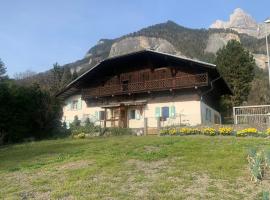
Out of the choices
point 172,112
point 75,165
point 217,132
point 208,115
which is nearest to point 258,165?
point 75,165

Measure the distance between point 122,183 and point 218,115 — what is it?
112ft

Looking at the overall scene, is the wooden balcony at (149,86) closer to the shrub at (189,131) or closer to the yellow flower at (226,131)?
the shrub at (189,131)

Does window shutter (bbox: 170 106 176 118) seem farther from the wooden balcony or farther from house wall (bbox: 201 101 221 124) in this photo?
house wall (bbox: 201 101 221 124)

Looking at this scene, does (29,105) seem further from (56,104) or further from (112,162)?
(112,162)

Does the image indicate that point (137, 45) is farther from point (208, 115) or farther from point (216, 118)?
point (208, 115)

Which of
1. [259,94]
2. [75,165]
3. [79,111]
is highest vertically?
[259,94]

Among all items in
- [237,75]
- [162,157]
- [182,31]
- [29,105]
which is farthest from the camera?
[182,31]

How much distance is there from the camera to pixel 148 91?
37125 millimetres

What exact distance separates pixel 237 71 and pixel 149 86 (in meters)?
14.4

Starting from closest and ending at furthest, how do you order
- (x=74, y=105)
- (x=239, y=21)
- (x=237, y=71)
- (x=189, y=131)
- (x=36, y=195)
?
1. (x=36, y=195)
2. (x=189, y=131)
3. (x=74, y=105)
4. (x=237, y=71)
5. (x=239, y=21)

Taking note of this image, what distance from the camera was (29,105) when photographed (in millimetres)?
37812

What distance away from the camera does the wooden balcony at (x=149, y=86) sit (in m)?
34.8

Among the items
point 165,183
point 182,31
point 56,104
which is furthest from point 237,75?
point 182,31

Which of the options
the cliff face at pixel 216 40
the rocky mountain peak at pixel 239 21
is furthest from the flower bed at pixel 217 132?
the rocky mountain peak at pixel 239 21
